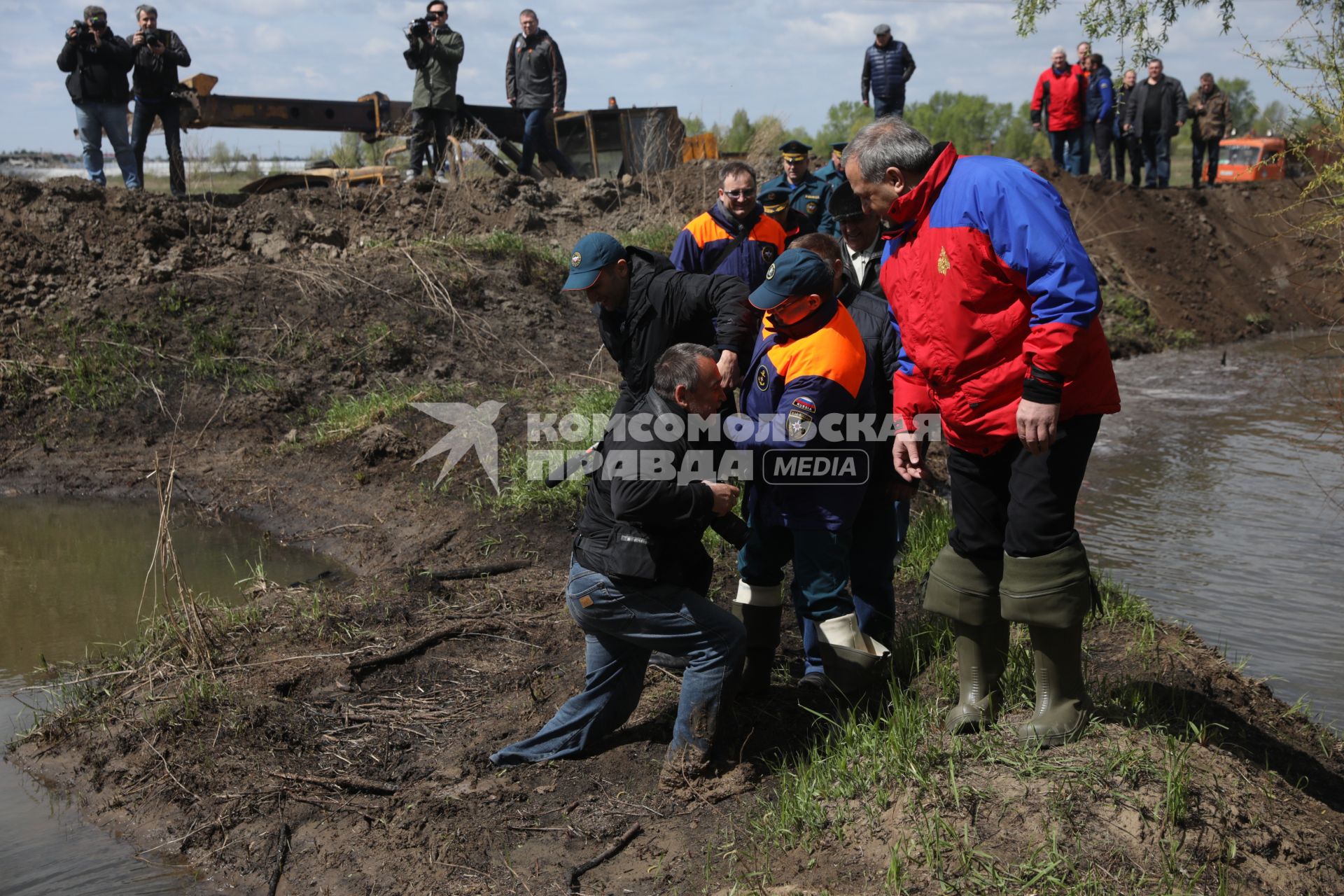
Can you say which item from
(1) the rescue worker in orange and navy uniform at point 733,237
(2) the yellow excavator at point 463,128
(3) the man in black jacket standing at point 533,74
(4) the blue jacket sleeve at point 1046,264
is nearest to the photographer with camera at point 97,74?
(2) the yellow excavator at point 463,128

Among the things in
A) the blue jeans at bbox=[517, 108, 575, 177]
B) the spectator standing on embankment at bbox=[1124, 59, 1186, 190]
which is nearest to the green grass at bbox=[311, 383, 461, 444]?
the blue jeans at bbox=[517, 108, 575, 177]

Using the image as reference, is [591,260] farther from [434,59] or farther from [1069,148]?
[1069,148]

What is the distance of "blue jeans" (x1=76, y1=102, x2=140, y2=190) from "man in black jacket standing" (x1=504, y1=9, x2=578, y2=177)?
15.8 feet

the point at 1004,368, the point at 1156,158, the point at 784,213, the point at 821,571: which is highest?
the point at 1156,158

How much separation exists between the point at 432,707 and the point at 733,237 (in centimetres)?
303

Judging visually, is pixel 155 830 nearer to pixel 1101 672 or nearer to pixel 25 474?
pixel 1101 672

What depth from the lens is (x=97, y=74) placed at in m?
12.2

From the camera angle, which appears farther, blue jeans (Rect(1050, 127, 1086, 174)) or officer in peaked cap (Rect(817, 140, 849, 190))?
blue jeans (Rect(1050, 127, 1086, 174))

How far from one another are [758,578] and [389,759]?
1.72m

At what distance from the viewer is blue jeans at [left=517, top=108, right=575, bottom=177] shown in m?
15.3

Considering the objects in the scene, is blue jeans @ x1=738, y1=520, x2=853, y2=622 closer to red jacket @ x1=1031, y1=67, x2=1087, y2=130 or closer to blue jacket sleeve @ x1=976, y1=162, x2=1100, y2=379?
blue jacket sleeve @ x1=976, y1=162, x2=1100, y2=379

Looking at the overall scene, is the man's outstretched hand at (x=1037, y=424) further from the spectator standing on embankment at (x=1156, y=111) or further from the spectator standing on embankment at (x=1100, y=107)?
the spectator standing on embankment at (x=1156, y=111)

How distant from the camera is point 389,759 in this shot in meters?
4.63

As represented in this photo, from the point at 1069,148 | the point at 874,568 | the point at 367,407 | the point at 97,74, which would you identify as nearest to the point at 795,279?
the point at 874,568
